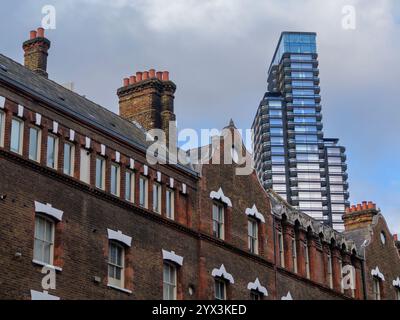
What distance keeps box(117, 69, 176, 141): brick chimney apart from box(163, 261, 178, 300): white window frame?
29.0 feet

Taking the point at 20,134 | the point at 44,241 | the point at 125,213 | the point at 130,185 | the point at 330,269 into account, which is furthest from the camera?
the point at 330,269

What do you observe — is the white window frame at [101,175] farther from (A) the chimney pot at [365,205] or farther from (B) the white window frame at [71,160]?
(A) the chimney pot at [365,205]

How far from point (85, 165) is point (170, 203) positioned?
543 cm

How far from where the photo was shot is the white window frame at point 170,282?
38.7 metres

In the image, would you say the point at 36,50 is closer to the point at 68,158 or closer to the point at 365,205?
the point at 68,158

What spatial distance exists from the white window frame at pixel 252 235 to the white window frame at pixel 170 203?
544cm

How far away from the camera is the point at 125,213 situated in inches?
1462

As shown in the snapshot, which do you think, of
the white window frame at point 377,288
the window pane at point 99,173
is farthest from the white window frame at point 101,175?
the white window frame at point 377,288

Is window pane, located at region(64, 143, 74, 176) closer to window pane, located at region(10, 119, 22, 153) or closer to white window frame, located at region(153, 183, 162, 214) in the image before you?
window pane, located at region(10, 119, 22, 153)

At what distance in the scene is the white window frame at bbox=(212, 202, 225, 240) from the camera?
42.3 meters

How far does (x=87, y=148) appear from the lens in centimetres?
3612

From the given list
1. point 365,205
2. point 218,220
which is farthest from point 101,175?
point 365,205
